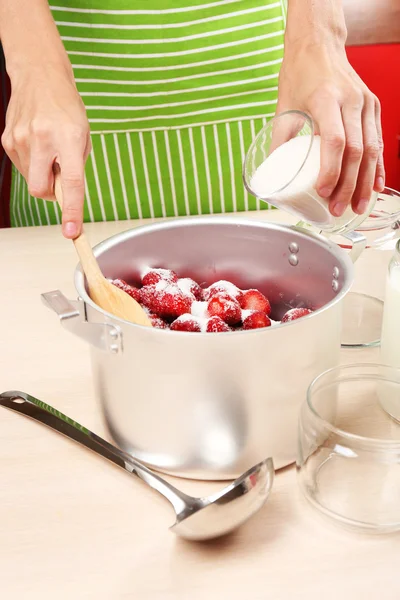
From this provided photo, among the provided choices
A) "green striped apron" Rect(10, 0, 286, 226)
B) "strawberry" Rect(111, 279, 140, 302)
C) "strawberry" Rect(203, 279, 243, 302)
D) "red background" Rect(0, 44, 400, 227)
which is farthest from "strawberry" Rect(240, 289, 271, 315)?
"red background" Rect(0, 44, 400, 227)

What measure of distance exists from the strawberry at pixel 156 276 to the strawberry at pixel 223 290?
0.04 meters

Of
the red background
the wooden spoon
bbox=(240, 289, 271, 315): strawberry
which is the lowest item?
the red background

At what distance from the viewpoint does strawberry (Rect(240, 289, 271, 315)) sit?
0.80 m

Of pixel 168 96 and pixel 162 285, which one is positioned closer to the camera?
pixel 162 285

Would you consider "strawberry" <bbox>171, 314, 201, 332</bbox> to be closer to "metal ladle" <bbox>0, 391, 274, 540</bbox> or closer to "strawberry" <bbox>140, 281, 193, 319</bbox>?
"strawberry" <bbox>140, 281, 193, 319</bbox>

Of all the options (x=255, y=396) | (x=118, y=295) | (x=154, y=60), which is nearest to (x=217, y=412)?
(x=255, y=396)

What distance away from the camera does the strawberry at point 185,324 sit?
0.73m

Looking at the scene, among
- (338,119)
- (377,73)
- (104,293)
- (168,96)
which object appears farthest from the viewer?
(377,73)

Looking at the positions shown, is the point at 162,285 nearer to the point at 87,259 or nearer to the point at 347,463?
the point at 87,259

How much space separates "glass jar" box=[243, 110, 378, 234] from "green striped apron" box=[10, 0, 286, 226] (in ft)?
1.58

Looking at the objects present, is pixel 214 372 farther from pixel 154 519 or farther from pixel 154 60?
pixel 154 60

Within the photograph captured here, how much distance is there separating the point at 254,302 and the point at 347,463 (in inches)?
9.2

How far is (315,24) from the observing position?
978 millimetres

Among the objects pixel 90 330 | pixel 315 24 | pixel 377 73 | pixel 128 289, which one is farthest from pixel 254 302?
pixel 377 73
